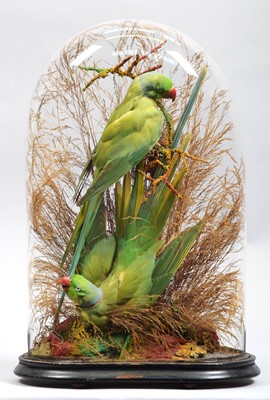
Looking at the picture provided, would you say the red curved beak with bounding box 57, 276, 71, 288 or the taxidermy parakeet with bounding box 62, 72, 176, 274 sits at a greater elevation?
the taxidermy parakeet with bounding box 62, 72, 176, 274

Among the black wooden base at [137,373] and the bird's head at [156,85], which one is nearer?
the black wooden base at [137,373]

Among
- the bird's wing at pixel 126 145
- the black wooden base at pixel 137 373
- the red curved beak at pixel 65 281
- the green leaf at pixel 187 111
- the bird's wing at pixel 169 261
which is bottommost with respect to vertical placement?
the black wooden base at pixel 137 373

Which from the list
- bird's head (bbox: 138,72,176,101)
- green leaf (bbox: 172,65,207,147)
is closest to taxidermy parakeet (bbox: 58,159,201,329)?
green leaf (bbox: 172,65,207,147)

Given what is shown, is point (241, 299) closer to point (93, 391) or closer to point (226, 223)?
point (226, 223)

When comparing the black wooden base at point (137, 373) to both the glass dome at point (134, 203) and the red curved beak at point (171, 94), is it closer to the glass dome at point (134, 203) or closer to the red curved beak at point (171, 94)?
the glass dome at point (134, 203)

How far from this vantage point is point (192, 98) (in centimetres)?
343

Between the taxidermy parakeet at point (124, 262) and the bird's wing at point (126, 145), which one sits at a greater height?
the bird's wing at point (126, 145)

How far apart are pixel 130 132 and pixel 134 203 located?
18 cm

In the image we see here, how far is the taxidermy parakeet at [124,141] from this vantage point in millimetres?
3305

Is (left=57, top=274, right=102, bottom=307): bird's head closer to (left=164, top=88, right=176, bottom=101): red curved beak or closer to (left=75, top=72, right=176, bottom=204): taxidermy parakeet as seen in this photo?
(left=75, top=72, right=176, bottom=204): taxidermy parakeet

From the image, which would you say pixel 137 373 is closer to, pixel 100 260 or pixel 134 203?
pixel 100 260

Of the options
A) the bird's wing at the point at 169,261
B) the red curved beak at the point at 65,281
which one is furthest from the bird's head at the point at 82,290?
the bird's wing at the point at 169,261

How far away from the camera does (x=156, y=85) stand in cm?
335

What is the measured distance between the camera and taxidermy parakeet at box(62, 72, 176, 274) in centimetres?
330
